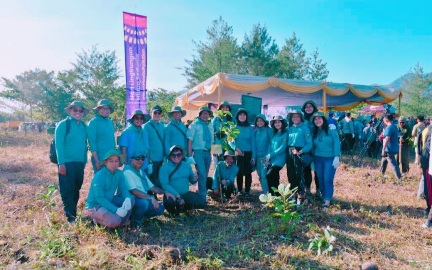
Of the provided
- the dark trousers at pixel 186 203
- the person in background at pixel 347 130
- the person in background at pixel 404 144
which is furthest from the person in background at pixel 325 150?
the person in background at pixel 347 130

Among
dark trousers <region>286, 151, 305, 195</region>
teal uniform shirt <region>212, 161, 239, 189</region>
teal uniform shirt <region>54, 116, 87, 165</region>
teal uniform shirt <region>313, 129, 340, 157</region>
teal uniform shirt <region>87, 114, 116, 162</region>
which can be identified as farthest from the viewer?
teal uniform shirt <region>212, 161, 239, 189</region>

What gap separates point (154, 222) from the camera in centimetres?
399

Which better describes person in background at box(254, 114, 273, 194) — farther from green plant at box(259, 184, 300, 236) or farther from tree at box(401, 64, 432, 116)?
tree at box(401, 64, 432, 116)

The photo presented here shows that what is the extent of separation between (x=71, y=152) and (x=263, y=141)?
2.80 metres

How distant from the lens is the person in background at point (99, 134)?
12.8ft

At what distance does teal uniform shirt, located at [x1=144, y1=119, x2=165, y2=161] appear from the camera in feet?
15.0

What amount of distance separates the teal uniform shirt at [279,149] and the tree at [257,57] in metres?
18.9

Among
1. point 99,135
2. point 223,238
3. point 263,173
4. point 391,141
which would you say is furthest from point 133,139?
point 391,141

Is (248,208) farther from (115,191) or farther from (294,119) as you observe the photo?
(115,191)

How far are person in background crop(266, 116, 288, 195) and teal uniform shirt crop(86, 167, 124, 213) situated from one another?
7.55 feet

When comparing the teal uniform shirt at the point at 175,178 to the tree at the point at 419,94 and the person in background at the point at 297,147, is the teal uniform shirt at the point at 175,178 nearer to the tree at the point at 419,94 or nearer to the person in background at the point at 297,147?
the person in background at the point at 297,147

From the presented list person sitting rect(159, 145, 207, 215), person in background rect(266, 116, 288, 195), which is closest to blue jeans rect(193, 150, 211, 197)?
person sitting rect(159, 145, 207, 215)

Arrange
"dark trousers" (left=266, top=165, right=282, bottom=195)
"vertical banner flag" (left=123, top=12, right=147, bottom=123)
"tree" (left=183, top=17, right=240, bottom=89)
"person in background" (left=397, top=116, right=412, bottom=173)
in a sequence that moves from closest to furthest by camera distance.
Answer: "dark trousers" (left=266, top=165, right=282, bottom=195), "vertical banner flag" (left=123, top=12, right=147, bottom=123), "person in background" (left=397, top=116, right=412, bottom=173), "tree" (left=183, top=17, right=240, bottom=89)

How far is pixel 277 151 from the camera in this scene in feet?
15.0
